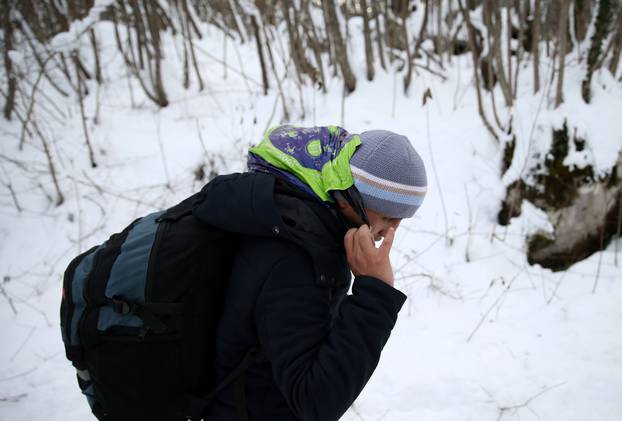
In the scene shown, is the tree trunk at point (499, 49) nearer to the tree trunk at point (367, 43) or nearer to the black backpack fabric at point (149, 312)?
the tree trunk at point (367, 43)

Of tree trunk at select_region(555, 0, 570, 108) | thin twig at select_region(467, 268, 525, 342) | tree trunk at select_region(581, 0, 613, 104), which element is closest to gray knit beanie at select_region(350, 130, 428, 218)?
thin twig at select_region(467, 268, 525, 342)

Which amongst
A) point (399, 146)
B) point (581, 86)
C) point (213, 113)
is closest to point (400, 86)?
point (581, 86)

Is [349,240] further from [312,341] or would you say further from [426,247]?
[426,247]

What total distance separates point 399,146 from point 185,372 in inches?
31.9

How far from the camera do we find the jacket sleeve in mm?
893

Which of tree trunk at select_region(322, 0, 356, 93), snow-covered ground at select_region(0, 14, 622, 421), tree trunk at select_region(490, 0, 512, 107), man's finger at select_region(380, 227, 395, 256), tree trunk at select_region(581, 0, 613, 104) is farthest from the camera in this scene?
tree trunk at select_region(322, 0, 356, 93)

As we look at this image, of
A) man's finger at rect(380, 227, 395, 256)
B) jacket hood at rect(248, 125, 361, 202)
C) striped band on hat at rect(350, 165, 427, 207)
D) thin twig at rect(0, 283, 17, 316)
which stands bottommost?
thin twig at rect(0, 283, 17, 316)

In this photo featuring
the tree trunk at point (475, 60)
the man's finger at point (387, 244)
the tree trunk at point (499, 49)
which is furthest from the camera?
the tree trunk at point (475, 60)

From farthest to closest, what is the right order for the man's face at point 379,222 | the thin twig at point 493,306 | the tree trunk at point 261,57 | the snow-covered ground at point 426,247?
the tree trunk at point 261,57
the thin twig at point 493,306
the snow-covered ground at point 426,247
the man's face at point 379,222

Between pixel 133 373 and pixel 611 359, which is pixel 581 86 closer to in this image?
pixel 611 359

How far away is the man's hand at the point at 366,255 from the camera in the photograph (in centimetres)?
99

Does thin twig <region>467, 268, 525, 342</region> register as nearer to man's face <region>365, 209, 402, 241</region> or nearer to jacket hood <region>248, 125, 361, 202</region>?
man's face <region>365, 209, 402, 241</region>

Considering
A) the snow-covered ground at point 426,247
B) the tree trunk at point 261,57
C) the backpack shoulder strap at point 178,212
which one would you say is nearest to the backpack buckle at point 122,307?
the backpack shoulder strap at point 178,212

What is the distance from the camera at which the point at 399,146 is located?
1.06m
